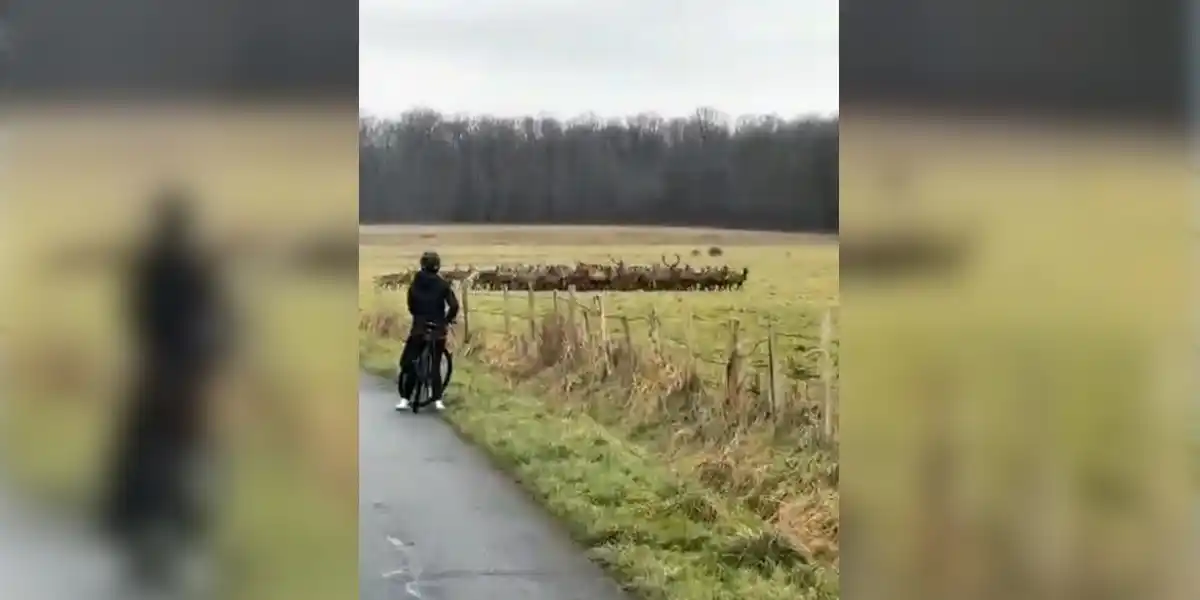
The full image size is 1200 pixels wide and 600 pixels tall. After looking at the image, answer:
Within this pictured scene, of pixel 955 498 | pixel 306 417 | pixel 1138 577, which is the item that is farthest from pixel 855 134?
pixel 306 417

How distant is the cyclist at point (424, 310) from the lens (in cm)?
223

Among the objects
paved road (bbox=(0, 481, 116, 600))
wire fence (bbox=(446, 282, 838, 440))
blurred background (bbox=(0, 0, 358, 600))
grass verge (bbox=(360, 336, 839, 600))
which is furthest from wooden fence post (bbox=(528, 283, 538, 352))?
paved road (bbox=(0, 481, 116, 600))

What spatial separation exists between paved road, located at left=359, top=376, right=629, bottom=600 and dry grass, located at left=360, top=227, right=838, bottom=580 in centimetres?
21

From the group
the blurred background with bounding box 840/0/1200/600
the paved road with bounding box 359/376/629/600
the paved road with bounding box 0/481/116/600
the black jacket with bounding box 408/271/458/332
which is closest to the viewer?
the paved road with bounding box 0/481/116/600

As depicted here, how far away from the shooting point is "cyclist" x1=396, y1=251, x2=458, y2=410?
7.32ft

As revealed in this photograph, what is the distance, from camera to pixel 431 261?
87.5 inches

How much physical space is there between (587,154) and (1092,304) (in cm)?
99

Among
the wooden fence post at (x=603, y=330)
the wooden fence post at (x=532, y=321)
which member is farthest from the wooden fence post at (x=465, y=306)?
the wooden fence post at (x=603, y=330)

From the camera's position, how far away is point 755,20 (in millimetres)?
2197

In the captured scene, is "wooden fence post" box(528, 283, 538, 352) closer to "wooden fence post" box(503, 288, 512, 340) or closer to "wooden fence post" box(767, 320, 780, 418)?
"wooden fence post" box(503, 288, 512, 340)

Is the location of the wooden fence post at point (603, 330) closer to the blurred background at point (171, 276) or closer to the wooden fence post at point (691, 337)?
the wooden fence post at point (691, 337)

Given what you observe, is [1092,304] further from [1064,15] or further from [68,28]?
[68,28]

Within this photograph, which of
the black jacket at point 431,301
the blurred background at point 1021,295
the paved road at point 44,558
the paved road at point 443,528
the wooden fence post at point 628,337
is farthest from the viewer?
the wooden fence post at point 628,337

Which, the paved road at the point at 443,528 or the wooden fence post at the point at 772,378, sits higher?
the wooden fence post at the point at 772,378
